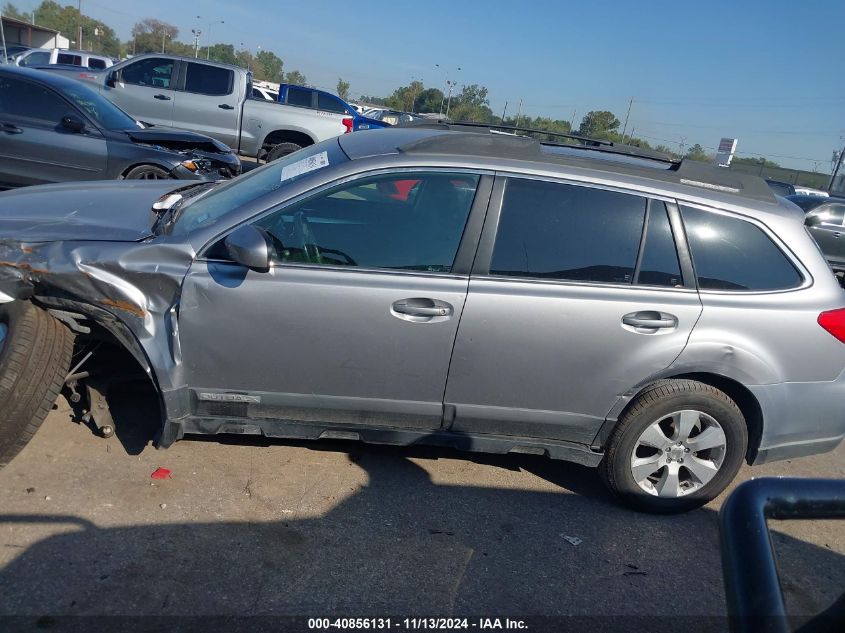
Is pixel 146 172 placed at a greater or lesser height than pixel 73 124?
lesser

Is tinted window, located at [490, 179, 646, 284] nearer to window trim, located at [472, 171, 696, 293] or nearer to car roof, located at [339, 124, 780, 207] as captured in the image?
window trim, located at [472, 171, 696, 293]

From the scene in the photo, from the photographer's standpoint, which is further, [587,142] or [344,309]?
[587,142]

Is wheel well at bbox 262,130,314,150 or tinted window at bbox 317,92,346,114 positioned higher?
tinted window at bbox 317,92,346,114

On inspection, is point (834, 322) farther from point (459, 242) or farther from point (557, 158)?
point (459, 242)

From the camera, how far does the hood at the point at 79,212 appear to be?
3340 millimetres

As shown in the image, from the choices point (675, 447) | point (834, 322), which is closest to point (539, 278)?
point (675, 447)

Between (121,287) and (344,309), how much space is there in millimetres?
1039

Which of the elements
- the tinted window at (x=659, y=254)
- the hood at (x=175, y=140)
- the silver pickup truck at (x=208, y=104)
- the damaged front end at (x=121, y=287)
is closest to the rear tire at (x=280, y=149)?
the silver pickup truck at (x=208, y=104)

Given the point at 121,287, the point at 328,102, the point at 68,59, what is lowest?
the point at 121,287

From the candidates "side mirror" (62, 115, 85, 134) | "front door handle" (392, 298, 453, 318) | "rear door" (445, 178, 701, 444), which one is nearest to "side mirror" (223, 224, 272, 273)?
"front door handle" (392, 298, 453, 318)

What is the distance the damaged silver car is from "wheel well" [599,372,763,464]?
253 inches

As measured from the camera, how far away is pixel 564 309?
10.7 ft

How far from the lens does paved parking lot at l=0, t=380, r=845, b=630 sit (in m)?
2.69

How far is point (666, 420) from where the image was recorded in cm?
353
